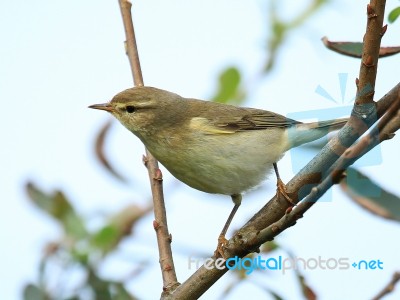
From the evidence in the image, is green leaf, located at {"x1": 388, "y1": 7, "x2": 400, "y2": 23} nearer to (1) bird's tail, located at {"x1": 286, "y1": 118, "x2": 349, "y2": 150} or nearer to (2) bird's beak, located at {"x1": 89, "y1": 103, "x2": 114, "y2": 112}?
(1) bird's tail, located at {"x1": 286, "y1": 118, "x2": 349, "y2": 150}

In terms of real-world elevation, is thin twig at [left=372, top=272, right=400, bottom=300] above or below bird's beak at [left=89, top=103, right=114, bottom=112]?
below

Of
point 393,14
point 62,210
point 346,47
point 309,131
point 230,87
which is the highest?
point 393,14

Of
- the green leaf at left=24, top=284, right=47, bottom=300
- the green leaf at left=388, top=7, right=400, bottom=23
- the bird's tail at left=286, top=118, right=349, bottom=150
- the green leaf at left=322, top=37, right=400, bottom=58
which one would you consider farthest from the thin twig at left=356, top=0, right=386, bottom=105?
the bird's tail at left=286, top=118, right=349, bottom=150

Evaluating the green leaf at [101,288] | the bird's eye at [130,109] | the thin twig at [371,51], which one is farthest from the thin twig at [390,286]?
the bird's eye at [130,109]

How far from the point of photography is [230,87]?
3.85m

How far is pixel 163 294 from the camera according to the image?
320 cm

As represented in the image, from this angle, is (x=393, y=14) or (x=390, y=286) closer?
(x=390, y=286)

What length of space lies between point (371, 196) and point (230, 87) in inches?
56.3

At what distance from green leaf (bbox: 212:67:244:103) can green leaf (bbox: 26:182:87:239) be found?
1.27 meters

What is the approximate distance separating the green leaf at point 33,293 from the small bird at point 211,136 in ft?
4.66

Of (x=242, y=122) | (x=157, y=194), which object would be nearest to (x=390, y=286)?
(x=157, y=194)

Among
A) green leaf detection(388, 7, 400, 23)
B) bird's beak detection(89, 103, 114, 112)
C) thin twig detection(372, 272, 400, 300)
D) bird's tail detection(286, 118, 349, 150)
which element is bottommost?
bird's tail detection(286, 118, 349, 150)

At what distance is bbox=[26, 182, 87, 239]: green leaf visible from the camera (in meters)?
3.01

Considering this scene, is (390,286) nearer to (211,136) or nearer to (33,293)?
(33,293)
